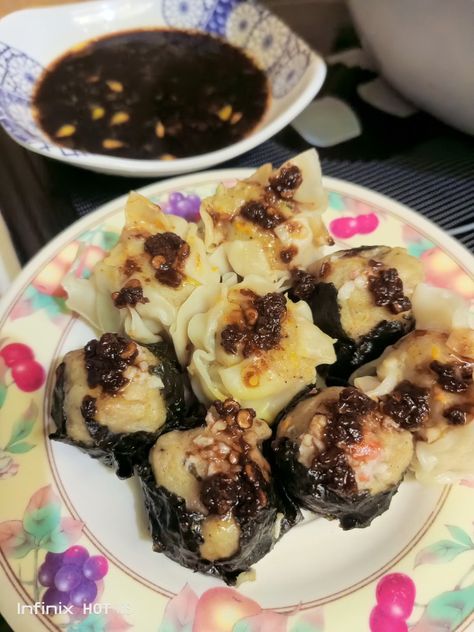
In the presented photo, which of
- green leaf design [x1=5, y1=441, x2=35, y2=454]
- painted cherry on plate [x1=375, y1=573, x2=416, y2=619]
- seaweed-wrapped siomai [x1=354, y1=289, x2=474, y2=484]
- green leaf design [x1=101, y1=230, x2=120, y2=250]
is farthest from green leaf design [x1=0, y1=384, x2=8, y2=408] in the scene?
painted cherry on plate [x1=375, y1=573, x2=416, y2=619]

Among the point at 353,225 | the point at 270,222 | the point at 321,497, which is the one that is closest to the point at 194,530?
the point at 321,497

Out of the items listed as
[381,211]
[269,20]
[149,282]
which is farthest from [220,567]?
[269,20]

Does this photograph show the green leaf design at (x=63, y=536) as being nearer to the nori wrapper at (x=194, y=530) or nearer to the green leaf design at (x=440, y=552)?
the nori wrapper at (x=194, y=530)

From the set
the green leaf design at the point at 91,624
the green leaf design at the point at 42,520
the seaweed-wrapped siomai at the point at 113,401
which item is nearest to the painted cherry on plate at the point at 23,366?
the seaweed-wrapped siomai at the point at 113,401

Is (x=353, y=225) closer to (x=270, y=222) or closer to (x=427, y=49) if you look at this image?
(x=270, y=222)

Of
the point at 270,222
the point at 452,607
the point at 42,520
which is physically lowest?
the point at 452,607
